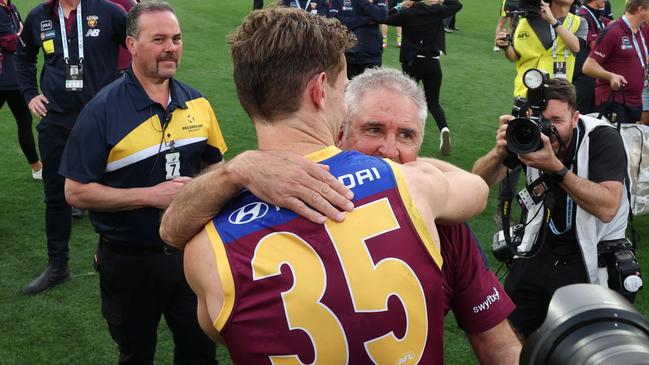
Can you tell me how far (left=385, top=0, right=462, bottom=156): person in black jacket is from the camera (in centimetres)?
869

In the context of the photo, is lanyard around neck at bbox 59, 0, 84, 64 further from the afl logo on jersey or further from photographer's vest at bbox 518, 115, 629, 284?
the afl logo on jersey

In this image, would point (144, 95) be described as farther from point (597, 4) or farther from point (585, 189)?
point (597, 4)

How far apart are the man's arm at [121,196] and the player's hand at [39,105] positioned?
1.89 m

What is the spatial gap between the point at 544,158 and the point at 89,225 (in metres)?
4.27

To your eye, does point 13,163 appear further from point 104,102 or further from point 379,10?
point 104,102

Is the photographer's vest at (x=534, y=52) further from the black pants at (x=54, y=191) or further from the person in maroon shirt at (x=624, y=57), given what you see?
the black pants at (x=54, y=191)

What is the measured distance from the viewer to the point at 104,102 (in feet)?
11.9

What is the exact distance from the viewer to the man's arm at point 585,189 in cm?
352

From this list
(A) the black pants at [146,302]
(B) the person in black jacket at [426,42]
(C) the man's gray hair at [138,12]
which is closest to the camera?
(A) the black pants at [146,302]

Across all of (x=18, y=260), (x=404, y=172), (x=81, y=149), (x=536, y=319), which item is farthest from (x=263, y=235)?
(x=18, y=260)

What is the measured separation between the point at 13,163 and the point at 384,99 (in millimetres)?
6654

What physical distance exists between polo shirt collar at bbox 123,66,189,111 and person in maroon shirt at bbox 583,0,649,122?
4839 mm

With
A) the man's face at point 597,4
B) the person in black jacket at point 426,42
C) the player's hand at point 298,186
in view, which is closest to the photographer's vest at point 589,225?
the player's hand at point 298,186

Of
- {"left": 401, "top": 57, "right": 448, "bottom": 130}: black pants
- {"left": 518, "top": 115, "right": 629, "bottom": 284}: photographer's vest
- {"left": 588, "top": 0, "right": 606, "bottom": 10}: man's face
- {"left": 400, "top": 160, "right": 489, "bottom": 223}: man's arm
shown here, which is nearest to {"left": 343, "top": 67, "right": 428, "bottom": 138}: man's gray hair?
{"left": 400, "top": 160, "right": 489, "bottom": 223}: man's arm
